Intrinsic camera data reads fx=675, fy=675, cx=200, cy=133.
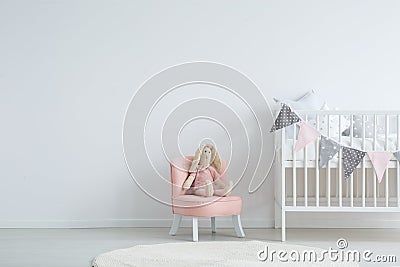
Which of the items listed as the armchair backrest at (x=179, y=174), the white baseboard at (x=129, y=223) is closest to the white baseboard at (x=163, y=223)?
the white baseboard at (x=129, y=223)

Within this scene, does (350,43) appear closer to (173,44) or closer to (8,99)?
(173,44)

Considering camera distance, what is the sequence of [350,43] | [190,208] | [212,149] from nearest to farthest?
1. [190,208]
2. [212,149]
3. [350,43]

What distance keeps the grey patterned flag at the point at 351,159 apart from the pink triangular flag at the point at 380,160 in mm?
61

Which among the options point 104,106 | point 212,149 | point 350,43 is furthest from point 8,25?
point 350,43

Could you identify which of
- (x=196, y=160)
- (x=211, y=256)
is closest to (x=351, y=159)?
(x=196, y=160)

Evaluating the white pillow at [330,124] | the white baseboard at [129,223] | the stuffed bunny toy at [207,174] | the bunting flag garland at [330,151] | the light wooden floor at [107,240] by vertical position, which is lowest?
the light wooden floor at [107,240]

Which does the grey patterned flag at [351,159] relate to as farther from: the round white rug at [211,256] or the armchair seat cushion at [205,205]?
the round white rug at [211,256]

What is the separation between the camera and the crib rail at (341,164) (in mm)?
3848

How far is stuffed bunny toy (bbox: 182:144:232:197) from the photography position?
3998 mm

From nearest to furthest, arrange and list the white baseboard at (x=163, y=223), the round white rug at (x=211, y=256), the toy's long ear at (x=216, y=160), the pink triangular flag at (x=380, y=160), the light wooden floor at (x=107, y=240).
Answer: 1. the round white rug at (x=211, y=256)
2. the light wooden floor at (x=107, y=240)
3. the pink triangular flag at (x=380, y=160)
4. the toy's long ear at (x=216, y=160)
5. the white baseboard at (x=163, y=223)

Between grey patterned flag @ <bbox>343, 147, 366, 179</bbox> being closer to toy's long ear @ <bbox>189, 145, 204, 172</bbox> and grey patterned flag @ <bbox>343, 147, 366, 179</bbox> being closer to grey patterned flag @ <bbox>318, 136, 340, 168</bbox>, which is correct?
grey patterned flag @ <bbox>318, 136, 340, 168</bbox>

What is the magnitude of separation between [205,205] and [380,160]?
1022mm

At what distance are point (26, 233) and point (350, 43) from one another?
7.94 feet

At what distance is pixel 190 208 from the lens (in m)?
3.86
